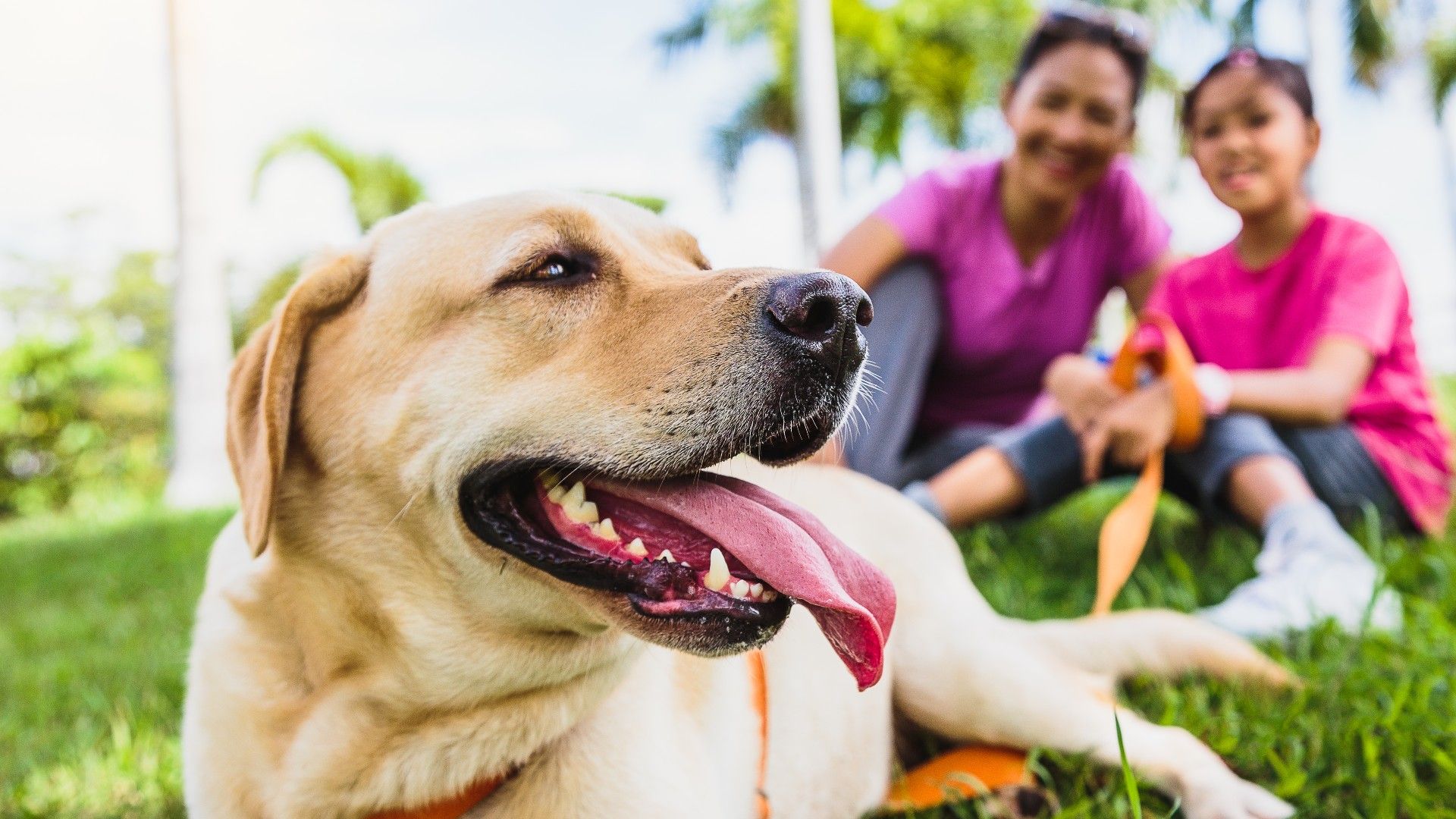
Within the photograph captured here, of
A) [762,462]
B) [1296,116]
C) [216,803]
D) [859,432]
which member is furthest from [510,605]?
[1296,116]

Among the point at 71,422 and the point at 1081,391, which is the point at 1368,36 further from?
the point at 71,422

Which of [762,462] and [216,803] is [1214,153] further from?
[216,803]

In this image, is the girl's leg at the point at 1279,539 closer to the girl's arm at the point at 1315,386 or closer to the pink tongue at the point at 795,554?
the girl's arm at the point at 1315,386

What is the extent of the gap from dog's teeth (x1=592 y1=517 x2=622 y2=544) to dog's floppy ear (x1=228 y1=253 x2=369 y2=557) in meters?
0.57

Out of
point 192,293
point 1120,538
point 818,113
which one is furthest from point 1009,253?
point 192,293

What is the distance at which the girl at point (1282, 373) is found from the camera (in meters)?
3.55

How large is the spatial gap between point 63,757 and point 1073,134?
4131 millimetres

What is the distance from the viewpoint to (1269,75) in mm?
3807

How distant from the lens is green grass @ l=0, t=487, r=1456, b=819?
216cm

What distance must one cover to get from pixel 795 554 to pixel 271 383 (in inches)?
38.4

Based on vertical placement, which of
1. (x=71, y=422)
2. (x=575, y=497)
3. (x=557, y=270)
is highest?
(x=557, y=270)

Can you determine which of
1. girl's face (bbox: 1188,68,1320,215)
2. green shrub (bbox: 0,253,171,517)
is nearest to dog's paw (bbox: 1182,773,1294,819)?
girl's face (bbox: 1188,68,1320,215)

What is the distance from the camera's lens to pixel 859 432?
4477mm

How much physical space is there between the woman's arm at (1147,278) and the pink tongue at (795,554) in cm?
348
